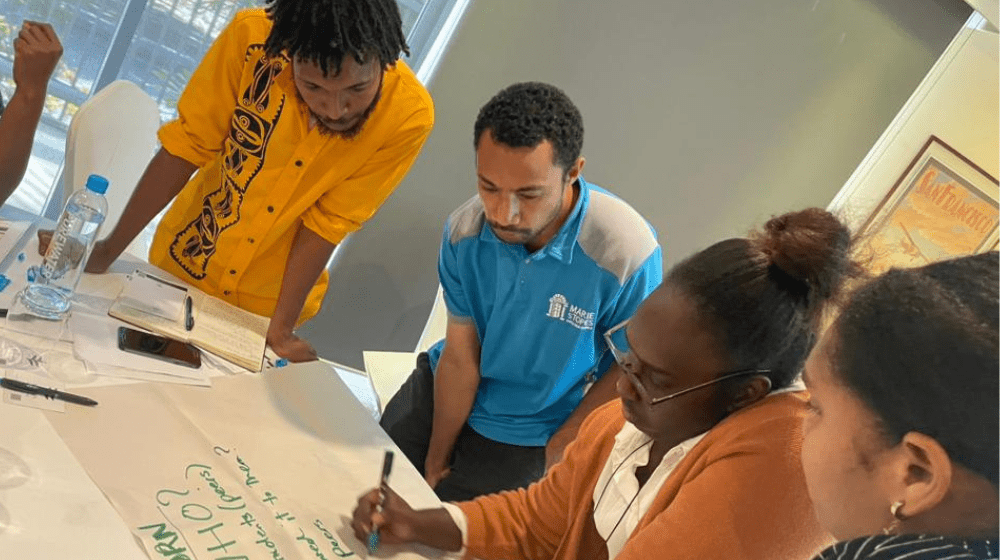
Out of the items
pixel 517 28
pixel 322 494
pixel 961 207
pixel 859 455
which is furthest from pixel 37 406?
pixel 961 207

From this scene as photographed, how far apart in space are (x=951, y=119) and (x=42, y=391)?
89.5 inches

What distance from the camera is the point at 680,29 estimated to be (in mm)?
2783

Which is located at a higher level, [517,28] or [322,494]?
[517,28]

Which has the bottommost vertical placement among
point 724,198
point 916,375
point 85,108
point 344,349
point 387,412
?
point 344,349

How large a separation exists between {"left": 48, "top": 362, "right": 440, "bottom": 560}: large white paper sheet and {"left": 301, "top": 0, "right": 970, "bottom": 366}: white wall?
152cm

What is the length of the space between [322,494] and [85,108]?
1.25 m

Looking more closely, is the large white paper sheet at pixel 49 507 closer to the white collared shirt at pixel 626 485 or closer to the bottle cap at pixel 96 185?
the bottle cap at pixel 96 185

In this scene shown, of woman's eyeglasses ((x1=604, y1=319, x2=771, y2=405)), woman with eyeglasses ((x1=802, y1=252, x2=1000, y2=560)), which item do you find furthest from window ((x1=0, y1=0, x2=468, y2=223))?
woman with eyeglasses ((x1=802, y1=252, x2=1000, y2=560))

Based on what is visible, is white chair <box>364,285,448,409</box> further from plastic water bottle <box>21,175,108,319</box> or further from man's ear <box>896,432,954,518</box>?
man's ear <box>896,432,954,518</box>

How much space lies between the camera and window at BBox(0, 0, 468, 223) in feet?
9.43

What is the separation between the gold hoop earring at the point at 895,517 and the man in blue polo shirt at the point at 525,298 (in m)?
1.09

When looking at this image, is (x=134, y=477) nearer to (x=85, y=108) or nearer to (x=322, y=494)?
(x=322, y=494)

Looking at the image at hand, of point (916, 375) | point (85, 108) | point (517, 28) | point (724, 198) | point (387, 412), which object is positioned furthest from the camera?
point (724, 198)

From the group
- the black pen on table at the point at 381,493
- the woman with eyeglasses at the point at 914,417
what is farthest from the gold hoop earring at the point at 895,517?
the black pen on table at the point at 381,493
